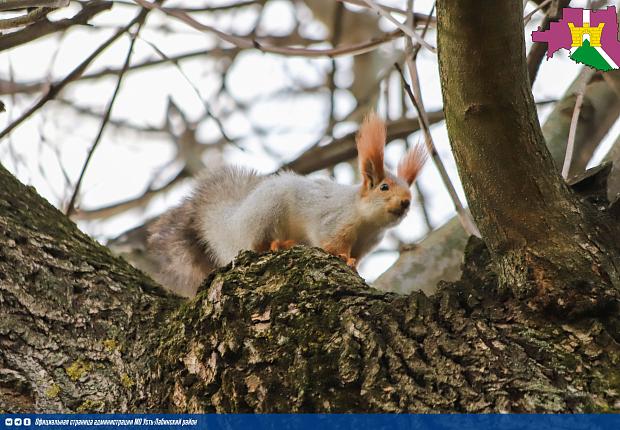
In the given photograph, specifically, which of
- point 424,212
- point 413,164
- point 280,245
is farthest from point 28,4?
point 424,212

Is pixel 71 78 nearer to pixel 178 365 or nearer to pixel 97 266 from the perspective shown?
pixel 97 266

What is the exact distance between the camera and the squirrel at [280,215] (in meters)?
3.05

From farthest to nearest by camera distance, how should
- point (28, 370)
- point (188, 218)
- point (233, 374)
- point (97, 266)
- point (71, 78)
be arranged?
point (188, 218)
point (71, 78)
point (97, 266)
point (28, 370)
point (233, 374)

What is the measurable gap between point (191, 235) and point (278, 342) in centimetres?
176

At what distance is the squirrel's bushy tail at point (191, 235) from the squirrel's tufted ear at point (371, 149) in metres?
0.50

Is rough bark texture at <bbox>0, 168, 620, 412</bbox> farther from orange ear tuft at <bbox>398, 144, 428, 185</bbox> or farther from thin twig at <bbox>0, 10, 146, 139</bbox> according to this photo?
orange ear tuft at <bbox>398, 144, 428, 185</bbox>

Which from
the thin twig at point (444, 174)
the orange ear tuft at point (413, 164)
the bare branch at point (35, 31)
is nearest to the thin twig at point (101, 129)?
the bare branch at point (35, 31)

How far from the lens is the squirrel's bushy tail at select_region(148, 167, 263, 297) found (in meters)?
3.21

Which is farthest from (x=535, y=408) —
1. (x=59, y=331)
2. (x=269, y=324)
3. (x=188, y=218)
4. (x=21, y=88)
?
(x=21, y=88)

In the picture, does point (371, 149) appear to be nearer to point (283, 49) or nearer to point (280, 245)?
point (280, 245)

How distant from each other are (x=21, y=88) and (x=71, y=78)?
2433mm

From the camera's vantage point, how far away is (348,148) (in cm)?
385

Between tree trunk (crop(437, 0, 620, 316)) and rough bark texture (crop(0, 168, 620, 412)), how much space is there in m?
0.06

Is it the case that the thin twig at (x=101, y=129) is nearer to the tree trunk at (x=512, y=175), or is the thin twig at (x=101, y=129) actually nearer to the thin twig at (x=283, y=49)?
the thin twig at (x=283, y=49)
